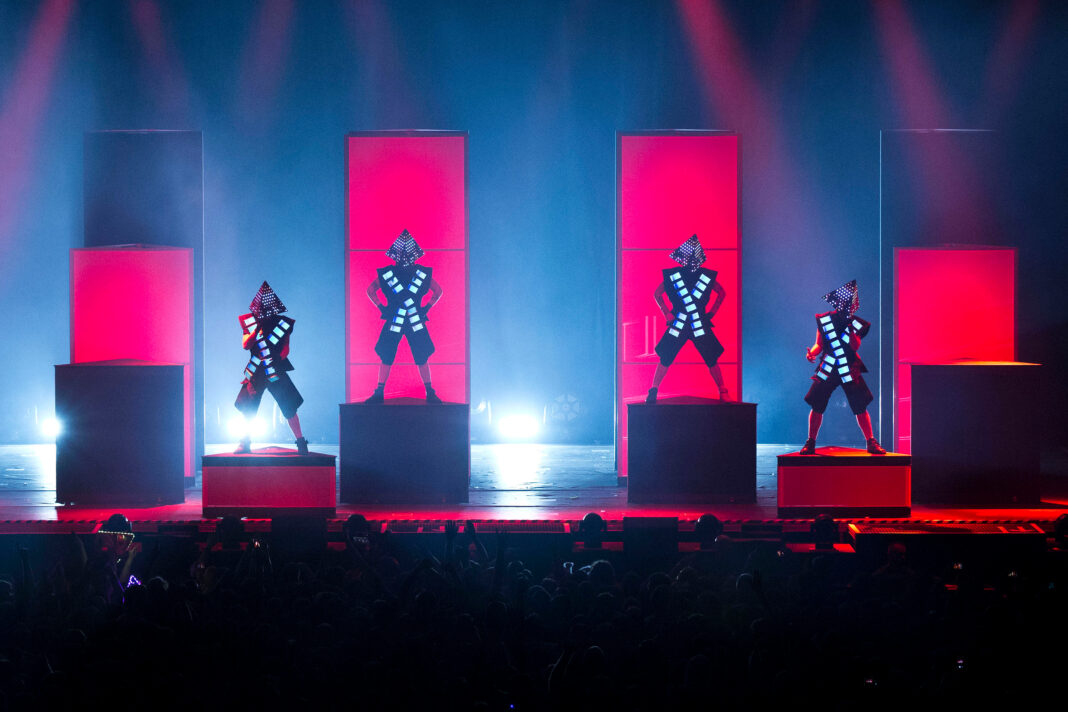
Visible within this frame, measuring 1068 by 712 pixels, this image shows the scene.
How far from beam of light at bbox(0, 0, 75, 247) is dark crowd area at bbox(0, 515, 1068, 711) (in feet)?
25.0

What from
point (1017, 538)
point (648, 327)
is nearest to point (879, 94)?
point (648, 327)

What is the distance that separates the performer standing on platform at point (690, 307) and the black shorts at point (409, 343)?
5.52 ft

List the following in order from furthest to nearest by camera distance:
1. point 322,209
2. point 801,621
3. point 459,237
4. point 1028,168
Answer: point 322,209, point 1028,168, point 459,237, point 801,621


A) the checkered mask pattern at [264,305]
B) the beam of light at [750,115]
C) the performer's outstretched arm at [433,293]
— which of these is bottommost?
the checkered mask pattern at [264,305]

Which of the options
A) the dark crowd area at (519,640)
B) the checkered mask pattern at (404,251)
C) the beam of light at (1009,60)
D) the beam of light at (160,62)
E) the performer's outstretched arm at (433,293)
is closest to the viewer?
the dark crowd area at (519,640)

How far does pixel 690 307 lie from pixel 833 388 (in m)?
1.17

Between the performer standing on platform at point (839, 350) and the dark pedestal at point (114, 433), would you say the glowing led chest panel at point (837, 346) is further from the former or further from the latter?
the dark pedestal at point (114, 433)

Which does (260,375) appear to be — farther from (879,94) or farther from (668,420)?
(879,94)

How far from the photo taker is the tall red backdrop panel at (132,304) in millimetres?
7305

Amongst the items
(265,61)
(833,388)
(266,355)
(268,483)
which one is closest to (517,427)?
(266,355)

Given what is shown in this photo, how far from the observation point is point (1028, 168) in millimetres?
9195

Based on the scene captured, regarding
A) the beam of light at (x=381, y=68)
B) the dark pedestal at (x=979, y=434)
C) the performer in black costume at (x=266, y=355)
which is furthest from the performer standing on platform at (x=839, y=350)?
the beam of light at (x=381, y=68)

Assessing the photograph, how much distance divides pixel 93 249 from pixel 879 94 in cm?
764

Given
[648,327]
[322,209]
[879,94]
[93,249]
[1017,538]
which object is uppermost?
[879,94]
